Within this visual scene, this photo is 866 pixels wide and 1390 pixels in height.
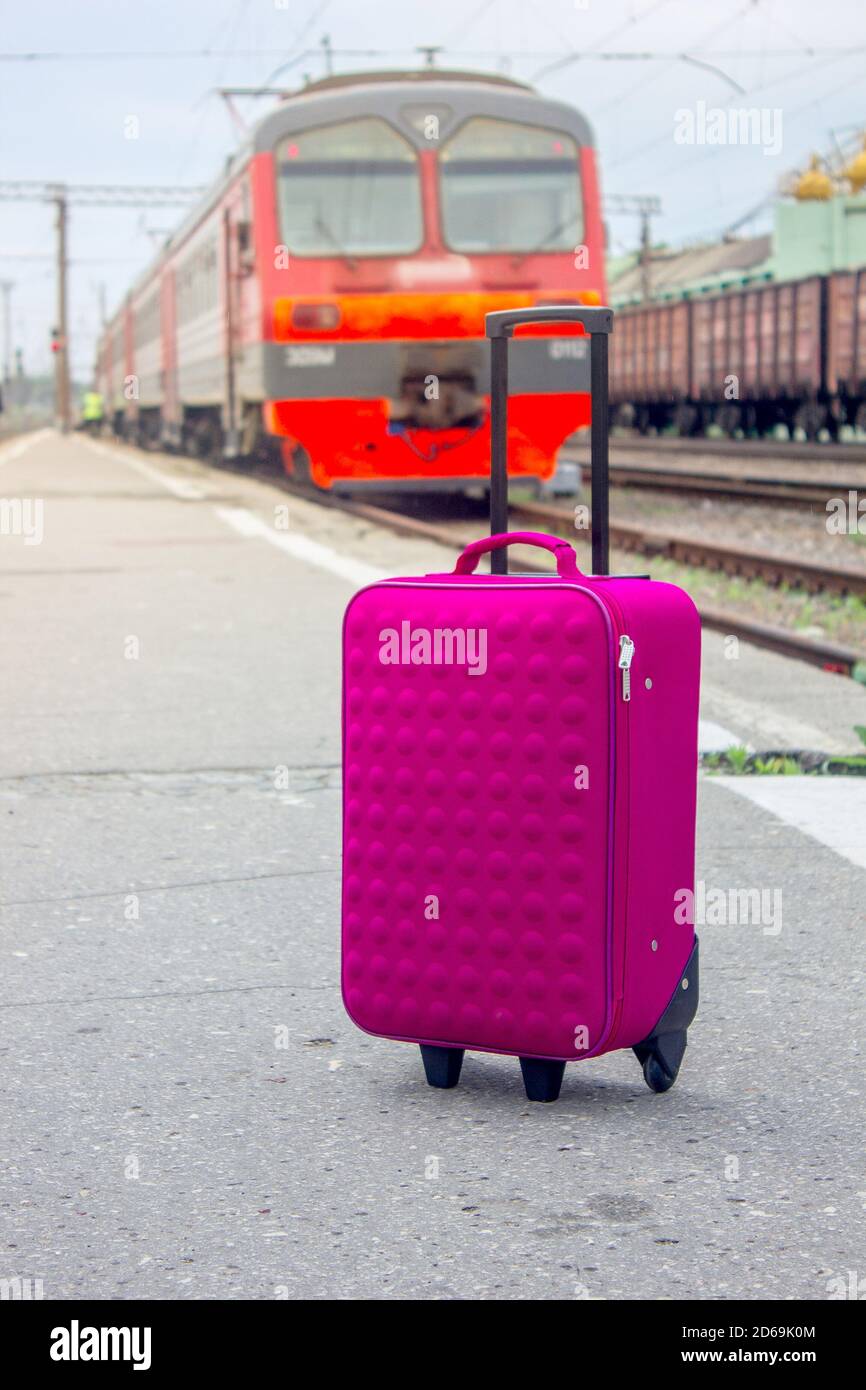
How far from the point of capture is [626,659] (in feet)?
8.79

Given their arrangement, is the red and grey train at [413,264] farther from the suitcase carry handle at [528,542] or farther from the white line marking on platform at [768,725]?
the suitcase carry handle at [528,542]

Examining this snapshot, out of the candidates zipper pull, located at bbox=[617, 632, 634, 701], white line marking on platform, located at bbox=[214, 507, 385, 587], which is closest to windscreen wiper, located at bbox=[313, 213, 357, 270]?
white line marking on platform, located at bbox=[214, 507, 385, 587]

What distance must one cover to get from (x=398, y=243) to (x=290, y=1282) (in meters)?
12.5

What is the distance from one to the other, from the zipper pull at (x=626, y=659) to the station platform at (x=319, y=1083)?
61cm

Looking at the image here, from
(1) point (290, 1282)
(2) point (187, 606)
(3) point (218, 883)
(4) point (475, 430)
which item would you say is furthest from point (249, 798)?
(4) point (475, 430)

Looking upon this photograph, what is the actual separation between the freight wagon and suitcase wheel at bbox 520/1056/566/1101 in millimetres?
22700

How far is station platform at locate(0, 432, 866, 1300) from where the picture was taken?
2309mm

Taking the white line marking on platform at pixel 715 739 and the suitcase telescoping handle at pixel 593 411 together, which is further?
the white line marking on platform at pixel 715 739

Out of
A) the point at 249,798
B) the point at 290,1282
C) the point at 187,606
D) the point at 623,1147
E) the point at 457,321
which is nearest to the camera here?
the point at 290,1282

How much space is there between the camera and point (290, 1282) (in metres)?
2.23

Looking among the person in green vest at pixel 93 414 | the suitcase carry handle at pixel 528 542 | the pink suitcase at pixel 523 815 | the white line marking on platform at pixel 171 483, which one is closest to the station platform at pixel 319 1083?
the pink suitcase at pixel 523 815

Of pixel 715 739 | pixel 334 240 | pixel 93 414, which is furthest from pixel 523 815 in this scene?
pixel 93 414

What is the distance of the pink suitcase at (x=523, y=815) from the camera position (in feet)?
8.89
